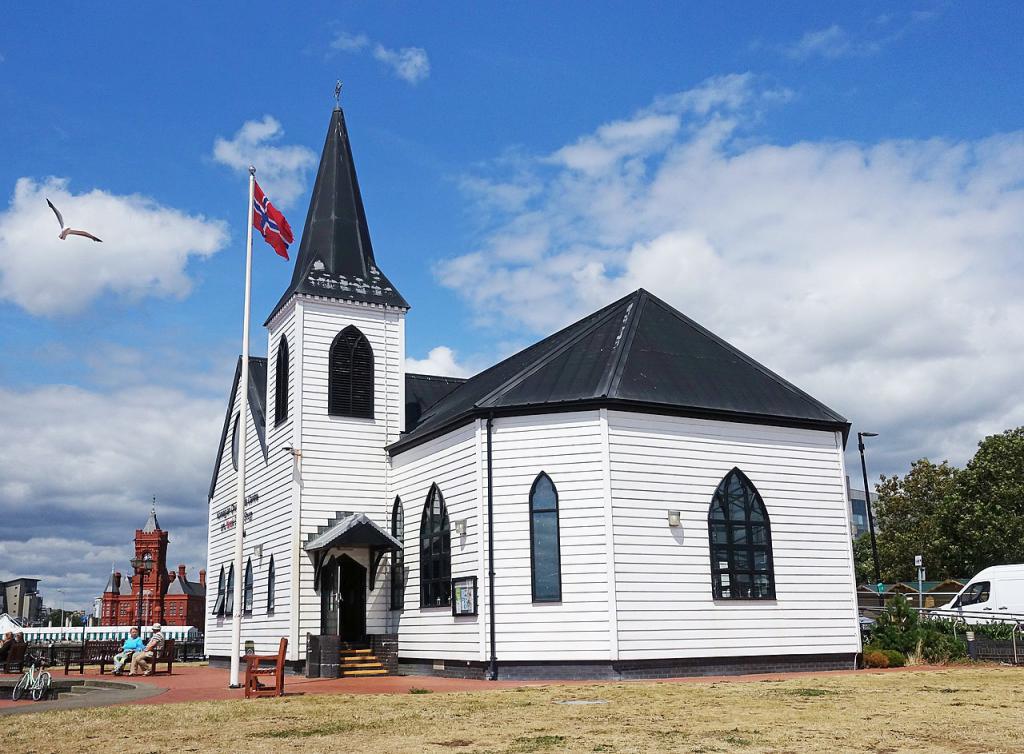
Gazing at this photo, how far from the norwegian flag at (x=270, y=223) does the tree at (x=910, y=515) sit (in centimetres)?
4373

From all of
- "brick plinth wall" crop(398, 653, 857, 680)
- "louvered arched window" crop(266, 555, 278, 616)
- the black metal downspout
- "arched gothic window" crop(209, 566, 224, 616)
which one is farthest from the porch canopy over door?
"arched gothic window" crop(209, 566, 224, 616)

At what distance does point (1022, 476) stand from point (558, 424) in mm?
38354

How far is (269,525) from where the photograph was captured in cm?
2845

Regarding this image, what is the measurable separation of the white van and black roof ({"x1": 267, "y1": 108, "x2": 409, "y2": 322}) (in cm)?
1957

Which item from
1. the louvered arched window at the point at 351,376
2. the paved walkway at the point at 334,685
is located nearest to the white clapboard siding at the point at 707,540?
the paved walkway at the point at 334,685

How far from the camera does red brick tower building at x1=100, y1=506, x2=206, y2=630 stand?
8088 centimetres

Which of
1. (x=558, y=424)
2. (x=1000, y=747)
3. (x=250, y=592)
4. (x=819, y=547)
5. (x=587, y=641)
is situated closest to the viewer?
(x=1000, y=747)

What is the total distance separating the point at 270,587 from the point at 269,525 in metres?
1.78

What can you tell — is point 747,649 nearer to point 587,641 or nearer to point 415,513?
point 587,641

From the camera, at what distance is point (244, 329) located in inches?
921

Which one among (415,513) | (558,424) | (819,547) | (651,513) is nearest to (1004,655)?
(819,547)

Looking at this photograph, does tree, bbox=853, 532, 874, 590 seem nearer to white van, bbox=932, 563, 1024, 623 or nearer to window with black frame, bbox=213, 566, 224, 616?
white van, bbox=932, 563, 1024, 623

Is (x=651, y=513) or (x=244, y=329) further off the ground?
(x=244, y=329)

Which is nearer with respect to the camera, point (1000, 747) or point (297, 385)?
point (1000, 747)
